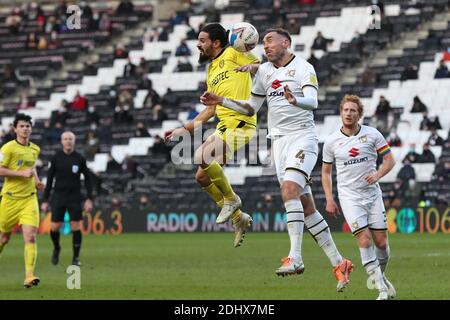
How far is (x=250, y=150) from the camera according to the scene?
118 ft

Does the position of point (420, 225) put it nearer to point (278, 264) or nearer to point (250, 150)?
point (250, 150)

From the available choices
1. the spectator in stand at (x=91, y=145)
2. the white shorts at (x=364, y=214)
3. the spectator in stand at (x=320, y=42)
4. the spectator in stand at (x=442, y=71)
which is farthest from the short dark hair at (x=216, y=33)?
the spectator in stand at (x=91, y=145)

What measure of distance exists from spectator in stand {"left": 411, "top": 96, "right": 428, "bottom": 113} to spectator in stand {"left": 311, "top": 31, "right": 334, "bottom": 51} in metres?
5.54

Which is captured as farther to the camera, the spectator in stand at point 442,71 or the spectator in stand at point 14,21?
the spectator in stand at point 14,21

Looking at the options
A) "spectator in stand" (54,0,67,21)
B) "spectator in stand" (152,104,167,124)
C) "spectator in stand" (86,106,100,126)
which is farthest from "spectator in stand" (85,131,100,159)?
"spectator in stand" (54,0,67,21)

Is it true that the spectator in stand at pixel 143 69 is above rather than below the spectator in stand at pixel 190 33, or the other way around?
below

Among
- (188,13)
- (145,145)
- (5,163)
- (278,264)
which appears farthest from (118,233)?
(5,163)

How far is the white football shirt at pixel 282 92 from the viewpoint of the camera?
49.1ft

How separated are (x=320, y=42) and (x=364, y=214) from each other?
89.4 feet

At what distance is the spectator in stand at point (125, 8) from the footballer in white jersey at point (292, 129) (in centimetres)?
3568

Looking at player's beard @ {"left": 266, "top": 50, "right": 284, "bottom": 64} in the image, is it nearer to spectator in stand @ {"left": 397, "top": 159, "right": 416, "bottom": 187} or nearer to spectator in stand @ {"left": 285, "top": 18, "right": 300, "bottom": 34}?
spectator in stand @ {"left": 397, "top": 159, "right": 416, "bottom": 187}

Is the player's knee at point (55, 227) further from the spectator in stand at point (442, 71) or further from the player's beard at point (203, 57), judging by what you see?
the spectator in stand at point (442, 71)

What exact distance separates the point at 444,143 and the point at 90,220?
11.8m

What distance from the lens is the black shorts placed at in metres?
24.0
